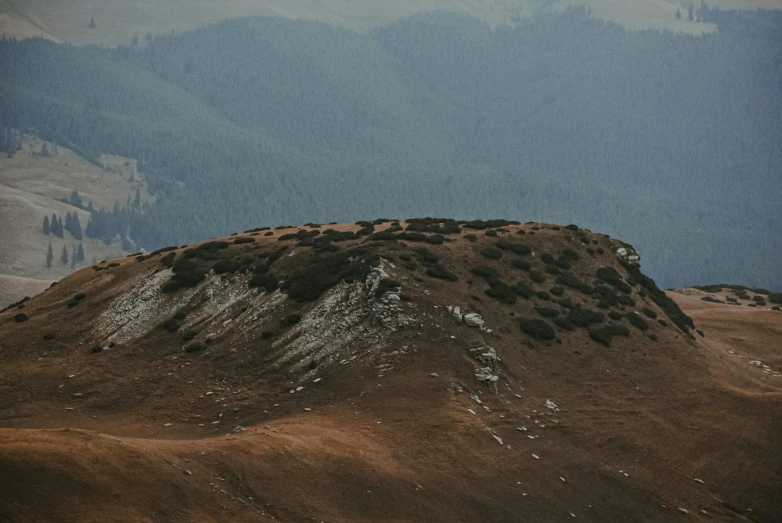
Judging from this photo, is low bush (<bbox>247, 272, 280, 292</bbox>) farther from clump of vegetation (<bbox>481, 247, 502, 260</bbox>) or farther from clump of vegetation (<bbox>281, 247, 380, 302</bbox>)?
clump of vegetation (<bbox>481, 247, 502, 260</bbox>)

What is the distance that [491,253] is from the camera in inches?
2650

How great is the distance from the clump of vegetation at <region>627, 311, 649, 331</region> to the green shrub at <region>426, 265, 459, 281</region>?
1356 centimetres

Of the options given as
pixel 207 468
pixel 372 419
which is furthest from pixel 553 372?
pixel 207 468

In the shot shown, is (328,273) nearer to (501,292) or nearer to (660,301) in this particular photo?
(501,292)

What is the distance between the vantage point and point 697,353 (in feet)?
214

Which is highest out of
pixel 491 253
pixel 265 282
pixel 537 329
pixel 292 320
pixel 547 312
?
pixel 491 253

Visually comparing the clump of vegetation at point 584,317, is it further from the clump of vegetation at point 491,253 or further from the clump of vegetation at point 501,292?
the clump of vegetation at point 491,253

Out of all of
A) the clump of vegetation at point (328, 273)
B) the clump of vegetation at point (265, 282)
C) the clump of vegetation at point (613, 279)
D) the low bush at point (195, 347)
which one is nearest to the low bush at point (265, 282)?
the clump of vegetation at point (265, 282)

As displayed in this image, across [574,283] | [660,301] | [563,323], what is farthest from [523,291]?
[660,301]

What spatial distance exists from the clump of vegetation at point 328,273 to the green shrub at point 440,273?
3735 millimetres

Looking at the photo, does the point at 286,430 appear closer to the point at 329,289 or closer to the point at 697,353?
the point at 329,289

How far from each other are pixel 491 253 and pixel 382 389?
18324mm

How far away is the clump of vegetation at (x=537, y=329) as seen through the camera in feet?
198

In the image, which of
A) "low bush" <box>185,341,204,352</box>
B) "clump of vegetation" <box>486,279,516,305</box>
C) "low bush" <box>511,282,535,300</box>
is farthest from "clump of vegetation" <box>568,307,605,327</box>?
"low bush" <box>185,341,204,352</box>
